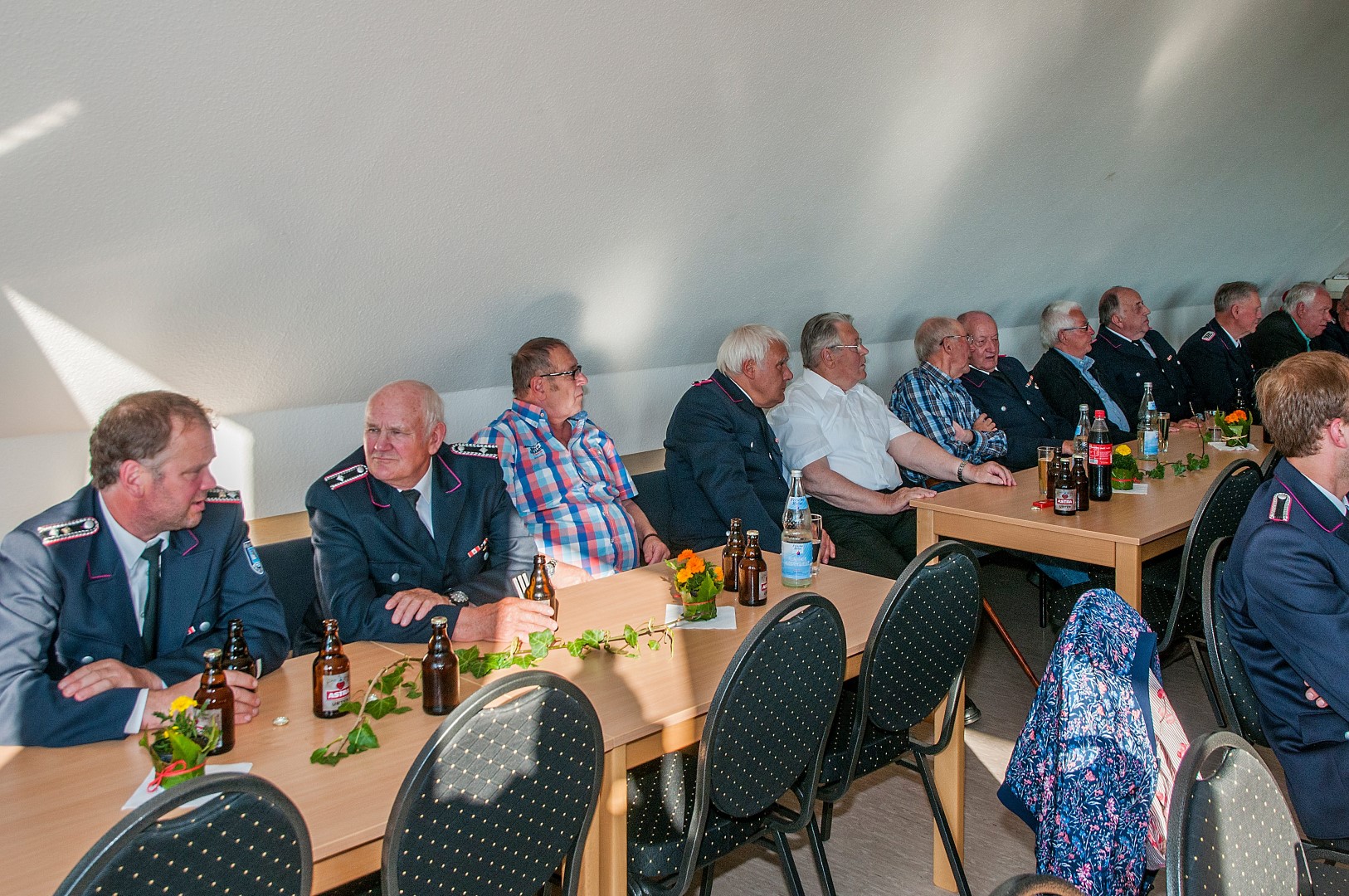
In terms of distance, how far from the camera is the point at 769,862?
2762mm

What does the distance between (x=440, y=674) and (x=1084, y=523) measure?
7.25 feet

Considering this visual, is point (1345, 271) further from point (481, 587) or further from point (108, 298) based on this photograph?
point (108, 298)

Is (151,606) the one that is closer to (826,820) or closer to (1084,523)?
(826,820)

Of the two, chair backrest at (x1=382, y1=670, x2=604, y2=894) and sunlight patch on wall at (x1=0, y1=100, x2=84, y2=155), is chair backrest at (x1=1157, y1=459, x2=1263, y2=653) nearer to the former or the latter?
chair backrest at (x1=382, y1=670, x2=604, y2=894)

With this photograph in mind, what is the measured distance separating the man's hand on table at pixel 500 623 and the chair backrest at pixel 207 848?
92 cm

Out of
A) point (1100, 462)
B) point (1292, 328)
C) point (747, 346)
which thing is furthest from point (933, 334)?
point (1292, 328)

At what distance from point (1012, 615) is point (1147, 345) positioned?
279cm

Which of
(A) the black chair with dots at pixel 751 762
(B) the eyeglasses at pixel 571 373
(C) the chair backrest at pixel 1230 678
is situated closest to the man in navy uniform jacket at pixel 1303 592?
(C) the chair backrest at pixel 1230 678

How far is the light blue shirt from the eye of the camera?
5.79 m

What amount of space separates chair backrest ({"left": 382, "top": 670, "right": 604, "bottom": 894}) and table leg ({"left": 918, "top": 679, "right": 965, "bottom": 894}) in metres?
1.16

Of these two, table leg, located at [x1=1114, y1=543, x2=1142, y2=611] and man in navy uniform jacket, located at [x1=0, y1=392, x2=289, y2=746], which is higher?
man in navy uniform jacket, located at [x1=0, y1=392, x2=289, y2=746]

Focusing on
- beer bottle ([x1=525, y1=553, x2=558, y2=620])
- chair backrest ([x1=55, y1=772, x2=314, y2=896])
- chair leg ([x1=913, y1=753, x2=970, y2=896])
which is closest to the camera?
chair backrest ([x1=55, y1=772, x2=314, y2=896])

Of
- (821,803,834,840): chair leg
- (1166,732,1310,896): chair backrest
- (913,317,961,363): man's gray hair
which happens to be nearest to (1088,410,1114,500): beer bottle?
(913,317,961,363): man's gray hair

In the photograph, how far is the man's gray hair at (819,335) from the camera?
4.43 meters
